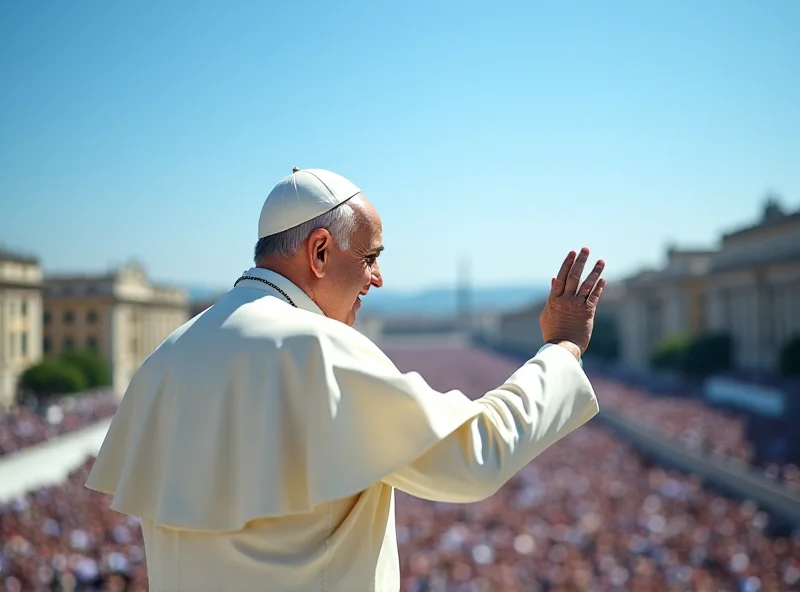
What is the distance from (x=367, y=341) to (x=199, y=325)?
35 cm

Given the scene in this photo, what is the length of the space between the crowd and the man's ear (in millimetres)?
10415

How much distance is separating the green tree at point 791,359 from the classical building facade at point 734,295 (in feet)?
28.8

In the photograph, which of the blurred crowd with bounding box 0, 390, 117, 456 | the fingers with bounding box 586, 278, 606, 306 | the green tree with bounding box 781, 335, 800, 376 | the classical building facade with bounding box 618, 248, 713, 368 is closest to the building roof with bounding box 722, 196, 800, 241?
the classical building facade with bounding box 618, 248, 713, 368

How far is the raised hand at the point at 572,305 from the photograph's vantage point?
77.8 inches

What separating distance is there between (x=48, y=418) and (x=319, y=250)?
36060 mm

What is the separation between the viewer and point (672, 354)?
46.6 metres

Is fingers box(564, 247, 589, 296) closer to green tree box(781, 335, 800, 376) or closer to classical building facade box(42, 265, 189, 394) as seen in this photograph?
green tree box(781, 335, 800, 376)

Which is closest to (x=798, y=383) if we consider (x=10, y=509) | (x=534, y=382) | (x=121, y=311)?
(x=10, y=509)

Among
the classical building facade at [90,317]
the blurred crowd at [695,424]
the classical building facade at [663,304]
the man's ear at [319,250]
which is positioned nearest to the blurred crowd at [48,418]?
the classical building facade at [90,317]

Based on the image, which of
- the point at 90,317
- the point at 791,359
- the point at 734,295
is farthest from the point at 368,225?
the point at 90,317

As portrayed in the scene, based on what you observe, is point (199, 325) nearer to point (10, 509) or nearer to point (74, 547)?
point (74, 547)

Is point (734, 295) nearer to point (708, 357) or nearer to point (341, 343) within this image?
point (708, 357)

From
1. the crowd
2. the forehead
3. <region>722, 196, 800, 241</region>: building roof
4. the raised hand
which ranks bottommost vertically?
the crowd

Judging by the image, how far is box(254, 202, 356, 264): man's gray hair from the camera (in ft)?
6.20
